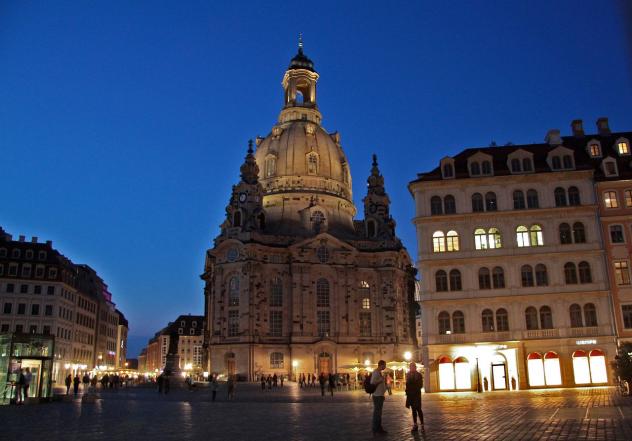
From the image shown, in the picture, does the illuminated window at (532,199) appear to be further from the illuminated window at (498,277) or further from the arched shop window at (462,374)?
the arched shop window at (462,374)

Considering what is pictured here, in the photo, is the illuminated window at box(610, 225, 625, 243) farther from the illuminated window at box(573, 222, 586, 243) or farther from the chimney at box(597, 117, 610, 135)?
the chimney at box(597, 117, 610, 135)

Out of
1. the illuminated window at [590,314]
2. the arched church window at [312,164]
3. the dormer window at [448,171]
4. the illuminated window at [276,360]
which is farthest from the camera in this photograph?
the arched church window at [312,164]

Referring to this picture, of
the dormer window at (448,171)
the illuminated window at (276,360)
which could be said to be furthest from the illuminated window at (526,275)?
the illuminated window at (276,360)

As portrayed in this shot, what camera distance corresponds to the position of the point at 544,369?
4666cm

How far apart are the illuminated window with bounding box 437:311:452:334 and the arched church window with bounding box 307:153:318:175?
52.4m

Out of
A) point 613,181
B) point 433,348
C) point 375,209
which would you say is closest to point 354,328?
point 375,209

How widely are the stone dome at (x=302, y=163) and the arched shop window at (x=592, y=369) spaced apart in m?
55.7

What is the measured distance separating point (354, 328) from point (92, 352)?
53.7 m

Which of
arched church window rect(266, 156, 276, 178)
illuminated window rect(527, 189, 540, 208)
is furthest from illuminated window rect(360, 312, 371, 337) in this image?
illuminated window rect(527, 189, 540, 208)

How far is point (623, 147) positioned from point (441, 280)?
18840 mm

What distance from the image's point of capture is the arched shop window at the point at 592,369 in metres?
46.2

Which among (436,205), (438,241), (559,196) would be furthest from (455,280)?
(559,196)

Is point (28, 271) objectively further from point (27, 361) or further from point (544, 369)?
point (544, 369)

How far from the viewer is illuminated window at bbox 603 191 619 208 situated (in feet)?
162
